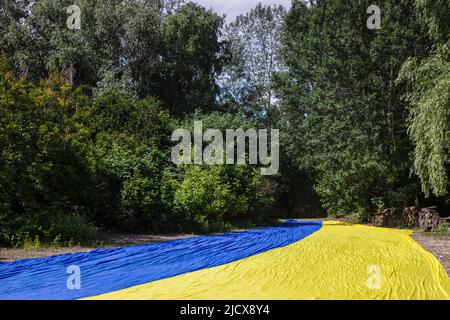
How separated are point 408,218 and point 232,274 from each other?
11.4 meters

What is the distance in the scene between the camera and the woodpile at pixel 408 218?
12.8 meters

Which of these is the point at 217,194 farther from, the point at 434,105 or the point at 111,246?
the point at 434,105

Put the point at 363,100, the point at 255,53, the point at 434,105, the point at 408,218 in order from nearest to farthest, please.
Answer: the point at 434,105 < the point at 408,218 < the point at 363,100 < the point at 255,53

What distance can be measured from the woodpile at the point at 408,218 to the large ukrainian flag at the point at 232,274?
5848mm

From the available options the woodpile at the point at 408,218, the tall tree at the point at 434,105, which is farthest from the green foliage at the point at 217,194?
the tall tree at the point at 434,105

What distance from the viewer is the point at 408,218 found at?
14.5m

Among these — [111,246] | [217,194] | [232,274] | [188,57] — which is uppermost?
[188,57]

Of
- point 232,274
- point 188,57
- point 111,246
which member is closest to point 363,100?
point 111,246

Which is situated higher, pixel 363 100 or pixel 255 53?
pixel 255 53

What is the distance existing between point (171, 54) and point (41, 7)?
21.8 feet

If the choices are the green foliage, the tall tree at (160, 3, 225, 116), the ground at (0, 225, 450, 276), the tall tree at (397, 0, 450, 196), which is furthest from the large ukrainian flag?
the tall tree at (160, 3, 225, 116)

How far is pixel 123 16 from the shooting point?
2020 cm

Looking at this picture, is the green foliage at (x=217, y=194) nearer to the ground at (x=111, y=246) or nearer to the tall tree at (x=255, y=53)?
the ground at (x=111, y=246)
